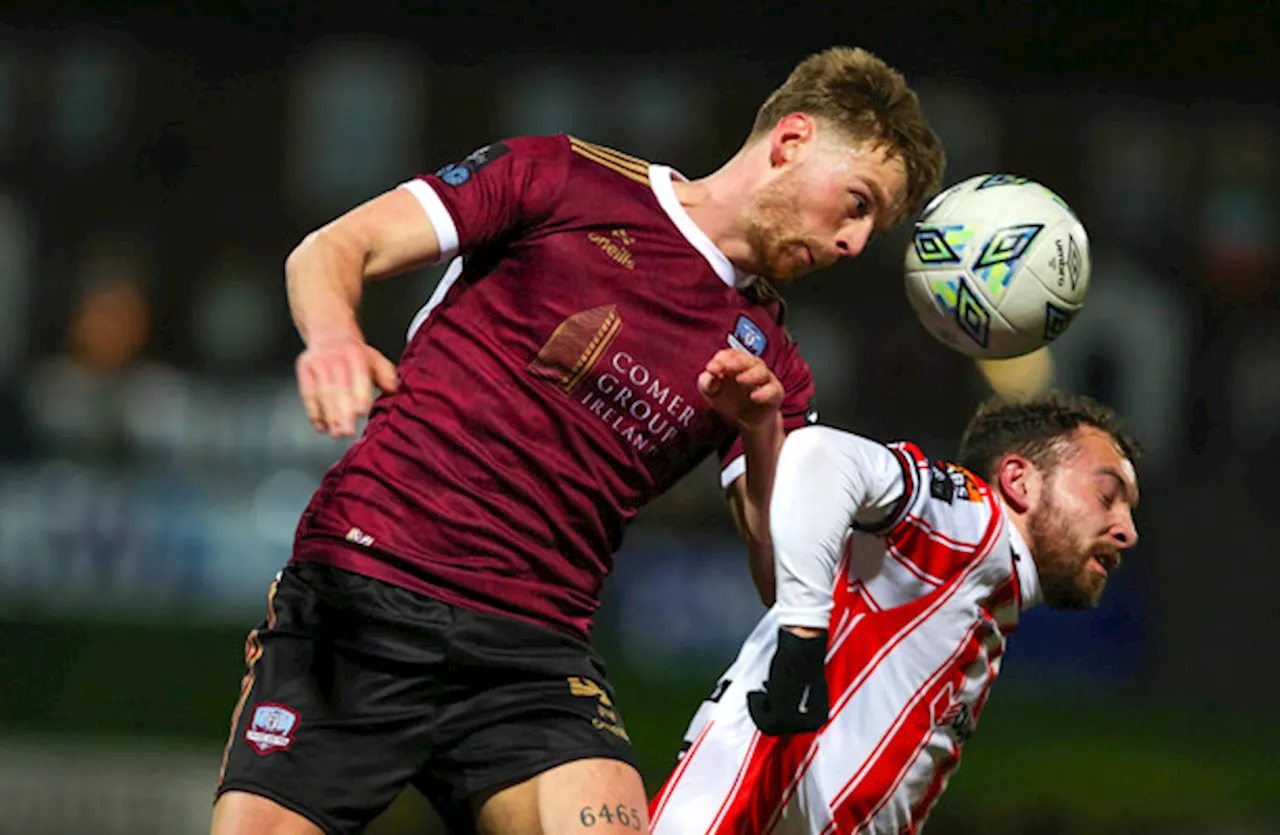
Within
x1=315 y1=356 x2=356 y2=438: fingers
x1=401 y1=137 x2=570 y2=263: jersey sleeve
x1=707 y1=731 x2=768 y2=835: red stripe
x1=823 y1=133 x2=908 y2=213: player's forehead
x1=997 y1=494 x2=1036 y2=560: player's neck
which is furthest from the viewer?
x1=997 y1=494 x2=1036 y2=560: player's neck

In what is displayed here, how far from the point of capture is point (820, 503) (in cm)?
300

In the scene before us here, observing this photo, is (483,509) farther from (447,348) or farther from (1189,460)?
(1189,460)

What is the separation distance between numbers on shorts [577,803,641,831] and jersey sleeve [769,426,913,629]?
44 centimetres

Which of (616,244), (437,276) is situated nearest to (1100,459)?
(616,244)

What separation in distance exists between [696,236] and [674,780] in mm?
1140

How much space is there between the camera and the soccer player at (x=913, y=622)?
132 inches

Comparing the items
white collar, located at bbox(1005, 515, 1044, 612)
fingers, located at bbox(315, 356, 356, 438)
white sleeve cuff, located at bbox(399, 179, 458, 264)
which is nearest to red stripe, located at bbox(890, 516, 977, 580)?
white collar, located at bbox(1005, 515, 1044, 612)

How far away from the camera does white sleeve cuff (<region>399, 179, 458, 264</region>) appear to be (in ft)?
9.84

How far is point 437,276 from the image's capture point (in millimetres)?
9156

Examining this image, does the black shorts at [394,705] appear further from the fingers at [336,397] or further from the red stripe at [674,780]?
the fingers at [336,397]

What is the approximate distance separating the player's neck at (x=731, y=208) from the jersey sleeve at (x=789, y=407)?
231 millimetres

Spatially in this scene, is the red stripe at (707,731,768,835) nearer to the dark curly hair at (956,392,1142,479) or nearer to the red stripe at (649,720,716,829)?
the red stripe at (649,720,716,829)

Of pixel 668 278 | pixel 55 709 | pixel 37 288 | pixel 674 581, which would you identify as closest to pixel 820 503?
pixel 668 278

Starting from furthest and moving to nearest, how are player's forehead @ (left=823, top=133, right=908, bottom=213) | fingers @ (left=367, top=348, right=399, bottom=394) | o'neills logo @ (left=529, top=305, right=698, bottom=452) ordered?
player's forehead @ (left=823, top=133, right=908, bottom=213), o'neills logo @ (left=529, top=305, right=698, bottom=452), fingers @ (left=367, top=348, right=399, bottom=394)
